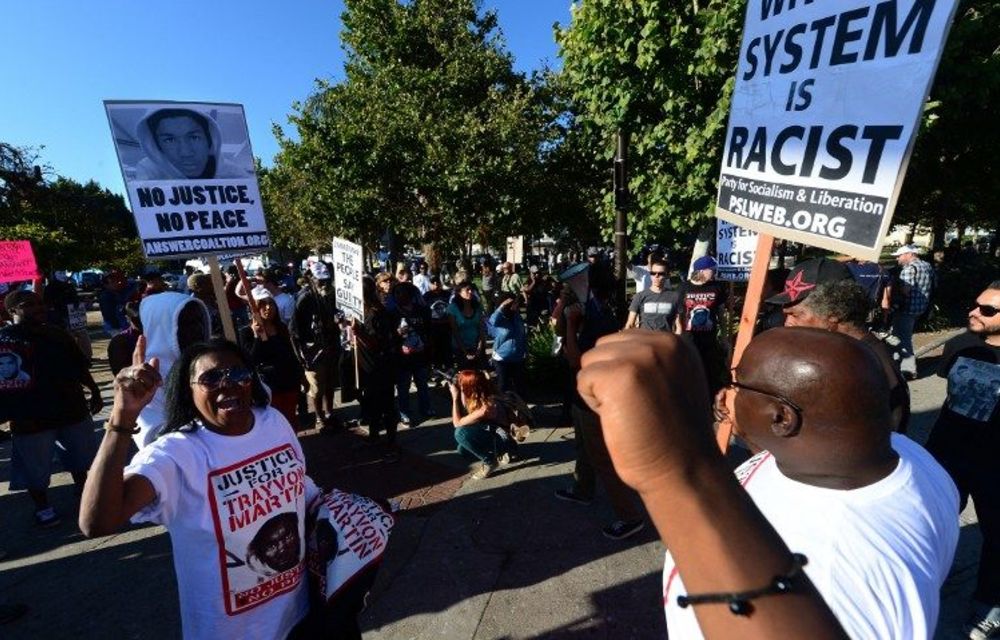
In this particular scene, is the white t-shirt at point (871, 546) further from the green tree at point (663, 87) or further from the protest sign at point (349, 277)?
the green tree at point (663, 87)

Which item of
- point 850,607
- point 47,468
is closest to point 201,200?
point 47,468

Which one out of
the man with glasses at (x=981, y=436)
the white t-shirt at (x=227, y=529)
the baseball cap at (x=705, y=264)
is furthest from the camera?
the baseball cap at (x=705, y=264)

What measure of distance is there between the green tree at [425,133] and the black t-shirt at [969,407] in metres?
11.4

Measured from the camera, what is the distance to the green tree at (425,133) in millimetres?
13516

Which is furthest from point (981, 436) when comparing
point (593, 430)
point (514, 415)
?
point (514, 415)

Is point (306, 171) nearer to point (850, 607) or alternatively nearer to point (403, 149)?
point (403, 149)

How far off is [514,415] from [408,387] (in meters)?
1.95

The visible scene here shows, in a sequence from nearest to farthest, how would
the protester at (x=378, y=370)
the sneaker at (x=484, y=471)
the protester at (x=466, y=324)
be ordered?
the sneaker at (x=484, y=471)
the protester at (x=378, y=370)
the protester at (x=466, y=324)

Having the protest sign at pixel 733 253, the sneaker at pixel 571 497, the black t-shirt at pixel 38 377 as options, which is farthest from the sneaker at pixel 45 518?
the protest sign at pixel 733 253

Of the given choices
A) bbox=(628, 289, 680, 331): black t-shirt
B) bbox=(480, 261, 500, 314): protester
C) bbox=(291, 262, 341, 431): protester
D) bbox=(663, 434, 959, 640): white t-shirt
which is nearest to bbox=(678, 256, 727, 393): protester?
bbox=(628, 289, 680, 331): black t-shirt

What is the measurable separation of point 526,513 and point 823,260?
291 centimetres

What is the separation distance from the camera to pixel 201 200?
3.79 m

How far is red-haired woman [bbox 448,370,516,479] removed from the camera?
15.9 ft

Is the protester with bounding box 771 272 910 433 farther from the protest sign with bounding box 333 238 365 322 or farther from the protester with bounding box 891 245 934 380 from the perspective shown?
the protester with bounding box 891 245 934 380
